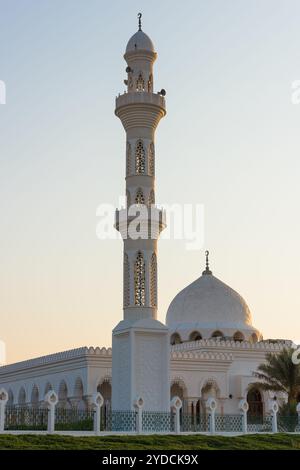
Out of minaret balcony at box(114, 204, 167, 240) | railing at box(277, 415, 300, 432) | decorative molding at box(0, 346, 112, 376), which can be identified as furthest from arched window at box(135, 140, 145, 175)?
railing at box(277, 415, 300, 432)

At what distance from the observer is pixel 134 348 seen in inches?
953

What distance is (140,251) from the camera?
25500mm

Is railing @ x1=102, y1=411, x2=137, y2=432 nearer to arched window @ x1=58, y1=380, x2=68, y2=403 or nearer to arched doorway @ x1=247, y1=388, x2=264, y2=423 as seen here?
arched window @ x1=58, y1=380, x2=68, y2=403

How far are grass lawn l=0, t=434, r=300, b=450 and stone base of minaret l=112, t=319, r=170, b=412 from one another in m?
4.37

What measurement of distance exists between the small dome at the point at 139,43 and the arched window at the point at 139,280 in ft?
21.7

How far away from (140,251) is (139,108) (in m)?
4.57

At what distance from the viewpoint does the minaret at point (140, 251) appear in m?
24.3

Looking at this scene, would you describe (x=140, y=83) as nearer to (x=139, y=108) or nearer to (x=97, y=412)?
(x=139, y=108)

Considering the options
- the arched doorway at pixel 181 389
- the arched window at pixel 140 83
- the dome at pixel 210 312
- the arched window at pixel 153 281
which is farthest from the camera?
the dome at pixel 210 312

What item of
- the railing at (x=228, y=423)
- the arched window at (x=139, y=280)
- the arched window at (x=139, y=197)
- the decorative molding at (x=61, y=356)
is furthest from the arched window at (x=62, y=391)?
the railing at (x=228, y=423)

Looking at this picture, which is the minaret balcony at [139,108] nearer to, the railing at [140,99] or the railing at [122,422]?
the railing at [140,99]

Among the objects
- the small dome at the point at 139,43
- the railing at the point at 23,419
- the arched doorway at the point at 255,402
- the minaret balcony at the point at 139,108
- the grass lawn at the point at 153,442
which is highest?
the small dome at the point at 139,43
